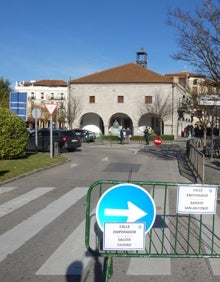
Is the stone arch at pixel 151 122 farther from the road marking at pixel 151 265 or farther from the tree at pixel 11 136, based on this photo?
the road marking at pixel 151 265

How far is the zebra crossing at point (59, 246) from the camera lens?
17.3ft

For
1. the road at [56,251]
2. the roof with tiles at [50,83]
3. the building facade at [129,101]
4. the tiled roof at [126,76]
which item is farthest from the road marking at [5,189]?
the roof with tiles at [50,83]

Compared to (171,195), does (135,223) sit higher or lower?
higher

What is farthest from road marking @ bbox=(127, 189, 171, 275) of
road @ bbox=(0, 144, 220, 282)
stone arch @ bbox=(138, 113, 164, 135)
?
stone arch @ bbox=(138, 113, 164, 135)

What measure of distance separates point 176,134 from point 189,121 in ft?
63.4

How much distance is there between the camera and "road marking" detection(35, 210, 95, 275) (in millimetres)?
5215

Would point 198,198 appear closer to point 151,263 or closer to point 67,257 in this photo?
point 151,263

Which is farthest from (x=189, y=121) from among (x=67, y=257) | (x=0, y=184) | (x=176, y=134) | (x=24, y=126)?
(x=67, y=257)

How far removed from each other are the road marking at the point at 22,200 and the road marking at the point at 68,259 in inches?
101

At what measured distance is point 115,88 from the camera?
66438mm

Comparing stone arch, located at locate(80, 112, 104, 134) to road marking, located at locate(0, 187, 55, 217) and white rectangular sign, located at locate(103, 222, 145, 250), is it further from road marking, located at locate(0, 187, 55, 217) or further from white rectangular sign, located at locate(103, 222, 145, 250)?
white rectangular sign, located at locate(103, 222, 145, 250)

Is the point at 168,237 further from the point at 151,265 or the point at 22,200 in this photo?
the point at 22,200

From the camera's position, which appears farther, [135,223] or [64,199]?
[64,199]

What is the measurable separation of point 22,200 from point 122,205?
5.85 m
